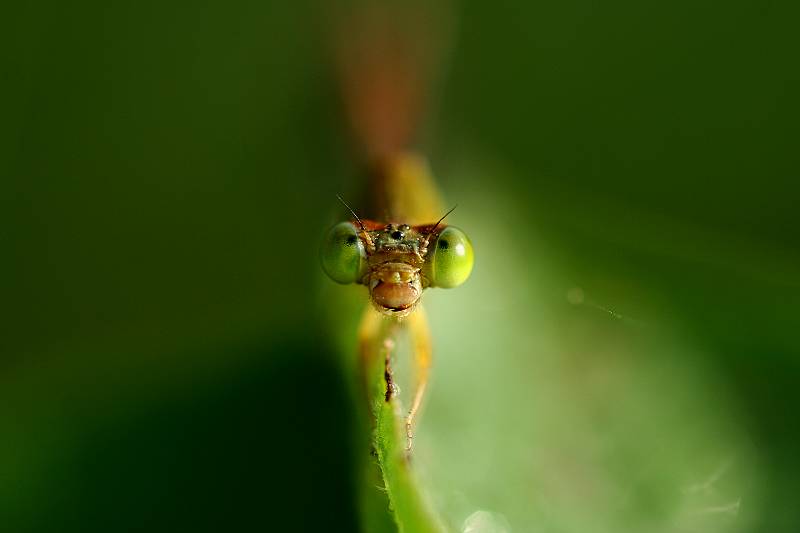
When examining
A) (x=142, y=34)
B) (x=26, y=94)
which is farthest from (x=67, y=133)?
(x=142, y=34)

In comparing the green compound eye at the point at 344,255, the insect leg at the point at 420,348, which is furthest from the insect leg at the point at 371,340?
the green compound eye at the point at 344,255

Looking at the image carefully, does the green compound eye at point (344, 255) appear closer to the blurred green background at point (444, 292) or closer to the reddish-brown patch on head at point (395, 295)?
the reddish-brown patch on head at point (395, 295)

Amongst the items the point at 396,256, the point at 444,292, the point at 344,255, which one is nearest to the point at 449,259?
the point at 396,256

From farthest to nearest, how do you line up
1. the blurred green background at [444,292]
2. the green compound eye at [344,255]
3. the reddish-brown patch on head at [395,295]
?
the green compound eye at [344,255] < the reddish-brown patch on head at [395,295] < the blurred green background at [444,292]

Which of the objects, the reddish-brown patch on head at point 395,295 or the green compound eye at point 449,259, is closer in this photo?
the reddish-brown patch on head at point 395,295

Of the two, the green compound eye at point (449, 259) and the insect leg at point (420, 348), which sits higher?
the green compound eye at point (449, 259)

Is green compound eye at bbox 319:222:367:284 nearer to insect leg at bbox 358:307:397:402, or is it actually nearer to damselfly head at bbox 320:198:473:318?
damselfly head at bbox 320:198:473:318

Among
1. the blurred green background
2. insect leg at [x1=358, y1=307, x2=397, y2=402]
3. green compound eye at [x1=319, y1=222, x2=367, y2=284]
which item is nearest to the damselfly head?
green compound eye at [x1=319, y1=222, x2=367, y2=284]
